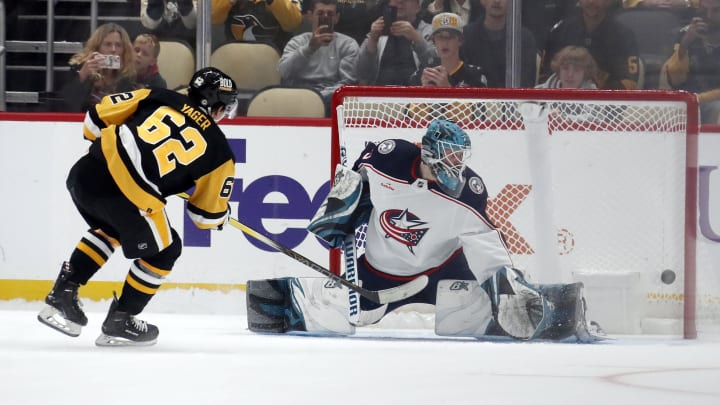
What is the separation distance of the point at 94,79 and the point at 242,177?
83cm

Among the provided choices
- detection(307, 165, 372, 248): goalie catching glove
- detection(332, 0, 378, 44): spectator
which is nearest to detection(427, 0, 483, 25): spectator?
detection(332, 0, 378, 44): spectator

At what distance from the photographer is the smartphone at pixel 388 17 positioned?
5.33 metres

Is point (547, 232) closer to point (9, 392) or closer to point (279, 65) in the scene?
point (279, 65)

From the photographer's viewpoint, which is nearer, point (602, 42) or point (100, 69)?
point (602, 42)

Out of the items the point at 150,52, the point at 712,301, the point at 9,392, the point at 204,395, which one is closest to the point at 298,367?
the point at 204,395

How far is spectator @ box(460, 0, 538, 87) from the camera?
5258 millimetres

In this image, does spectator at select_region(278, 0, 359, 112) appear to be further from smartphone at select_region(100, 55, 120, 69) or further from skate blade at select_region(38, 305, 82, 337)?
skate blade at select_region(38, 305, 82, 337)

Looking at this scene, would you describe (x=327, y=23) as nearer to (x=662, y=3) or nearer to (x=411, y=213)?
(x=411, y=213)

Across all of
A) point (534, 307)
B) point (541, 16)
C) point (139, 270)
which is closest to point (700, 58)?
point (541, 16)

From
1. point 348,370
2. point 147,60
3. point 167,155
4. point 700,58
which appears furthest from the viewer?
point 147,60

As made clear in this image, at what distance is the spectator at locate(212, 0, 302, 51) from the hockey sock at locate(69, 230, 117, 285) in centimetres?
172

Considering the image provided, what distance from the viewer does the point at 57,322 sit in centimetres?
380

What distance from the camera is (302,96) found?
5.42 meters

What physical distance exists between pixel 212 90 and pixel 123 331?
831 millimetres
